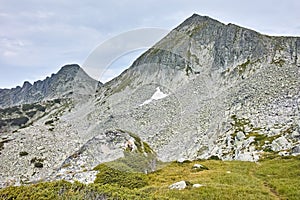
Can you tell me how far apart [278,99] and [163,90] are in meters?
42.4

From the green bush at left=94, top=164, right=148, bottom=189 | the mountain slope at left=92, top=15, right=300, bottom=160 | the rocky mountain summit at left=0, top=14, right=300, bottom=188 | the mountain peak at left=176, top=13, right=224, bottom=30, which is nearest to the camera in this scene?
the green bush at left=94, top=164, right=148, bottom=189

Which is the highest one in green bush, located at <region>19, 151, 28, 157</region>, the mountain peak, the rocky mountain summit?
the mountain peak

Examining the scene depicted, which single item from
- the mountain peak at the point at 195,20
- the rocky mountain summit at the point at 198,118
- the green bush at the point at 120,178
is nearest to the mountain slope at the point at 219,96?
the rocky mountain summit at the point at 198,118

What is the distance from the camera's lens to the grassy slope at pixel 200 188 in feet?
52.8

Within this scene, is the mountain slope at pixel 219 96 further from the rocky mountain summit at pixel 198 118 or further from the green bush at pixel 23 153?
the green bush at pixel 23 153

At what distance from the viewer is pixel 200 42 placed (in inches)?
4574

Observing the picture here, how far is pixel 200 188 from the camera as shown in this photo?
20.5 m

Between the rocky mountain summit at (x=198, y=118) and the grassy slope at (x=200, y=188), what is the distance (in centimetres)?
644

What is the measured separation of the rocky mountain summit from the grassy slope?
644 centimetres

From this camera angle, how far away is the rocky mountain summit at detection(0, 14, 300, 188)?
43406 millimetres

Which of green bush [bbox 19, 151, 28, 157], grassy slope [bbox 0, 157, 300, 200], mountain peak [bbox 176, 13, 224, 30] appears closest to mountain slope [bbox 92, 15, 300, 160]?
mountain peak [bbox 176, 13, 224, 30]

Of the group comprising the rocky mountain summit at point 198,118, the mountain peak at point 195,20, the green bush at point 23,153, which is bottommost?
the green bush at point 23,153

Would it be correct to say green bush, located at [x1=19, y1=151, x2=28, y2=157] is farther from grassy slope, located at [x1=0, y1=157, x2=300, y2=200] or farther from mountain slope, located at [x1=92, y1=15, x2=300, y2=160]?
grassy slope, located at [x1=0, y1=157, x2=300, y2=200]

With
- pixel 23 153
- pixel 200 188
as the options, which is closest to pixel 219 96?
pixel 23 153
